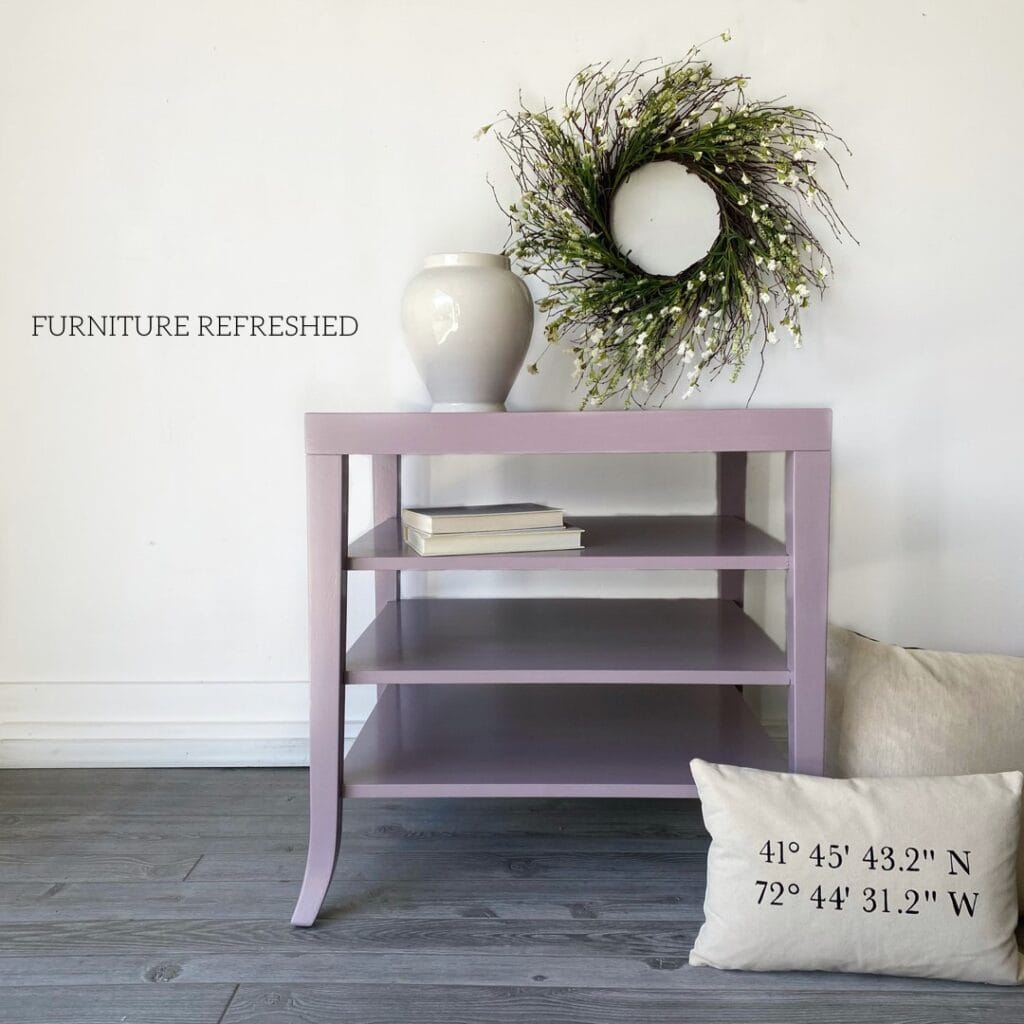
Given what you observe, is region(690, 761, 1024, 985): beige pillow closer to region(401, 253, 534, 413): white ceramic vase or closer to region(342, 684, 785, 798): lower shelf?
region(342, 684, 785, 798): lower shelf

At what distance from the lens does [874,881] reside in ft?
4.16

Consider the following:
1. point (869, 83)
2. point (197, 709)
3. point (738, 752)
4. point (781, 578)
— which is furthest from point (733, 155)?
point (197, 709)

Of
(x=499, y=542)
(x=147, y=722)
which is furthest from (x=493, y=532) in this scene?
(x=147, y=722)

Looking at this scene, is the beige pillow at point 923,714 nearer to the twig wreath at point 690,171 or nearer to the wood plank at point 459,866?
the wood plank at point 459,866

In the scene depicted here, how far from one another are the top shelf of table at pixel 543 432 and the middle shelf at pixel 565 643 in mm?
355

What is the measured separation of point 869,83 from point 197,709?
2073 millimetres

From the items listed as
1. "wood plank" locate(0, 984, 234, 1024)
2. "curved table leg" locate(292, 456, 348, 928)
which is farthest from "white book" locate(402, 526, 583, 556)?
"wood plank" locate(0, 984, 234, 1024)

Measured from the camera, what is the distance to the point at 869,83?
6.46ft

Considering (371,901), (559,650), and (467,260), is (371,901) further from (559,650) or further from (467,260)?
(467,260)

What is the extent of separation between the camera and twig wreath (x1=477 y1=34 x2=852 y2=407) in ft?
6.24

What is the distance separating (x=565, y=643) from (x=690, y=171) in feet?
3.43

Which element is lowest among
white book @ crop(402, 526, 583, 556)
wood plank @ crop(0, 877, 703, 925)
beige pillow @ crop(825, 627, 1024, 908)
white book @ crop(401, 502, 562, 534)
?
wood plank @ crop(0, 877, 703, 925)

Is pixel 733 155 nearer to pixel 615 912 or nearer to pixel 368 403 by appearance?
pixel 368 403

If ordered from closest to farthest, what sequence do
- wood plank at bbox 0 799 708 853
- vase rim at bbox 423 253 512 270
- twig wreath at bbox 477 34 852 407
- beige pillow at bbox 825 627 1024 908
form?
beige pillow at bbox 825 627 1024 908 < vase rim at bbox 423 253 512 270 < wood plank at bbox 0 799 708 853 < twig wreath at bbox 477 34 852 407
